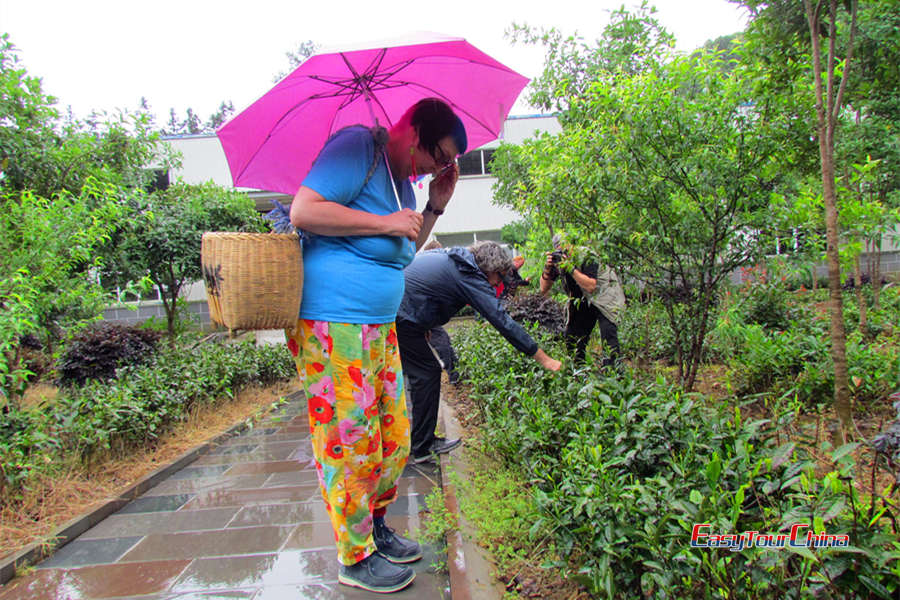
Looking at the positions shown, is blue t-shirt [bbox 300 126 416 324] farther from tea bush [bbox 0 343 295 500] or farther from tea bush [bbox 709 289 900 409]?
tea bush [bbox 0 343 295 500]

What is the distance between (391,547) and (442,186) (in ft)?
5.56

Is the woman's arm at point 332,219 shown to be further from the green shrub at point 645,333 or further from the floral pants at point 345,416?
the green shrub at point 645,333

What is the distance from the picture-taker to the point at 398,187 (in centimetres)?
224

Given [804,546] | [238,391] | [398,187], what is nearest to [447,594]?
[804,546]

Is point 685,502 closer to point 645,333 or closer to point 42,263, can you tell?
point 645,333

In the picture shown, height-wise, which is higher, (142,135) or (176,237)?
(142,135)

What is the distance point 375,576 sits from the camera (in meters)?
2.07

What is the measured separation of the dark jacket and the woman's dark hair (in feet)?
3.90

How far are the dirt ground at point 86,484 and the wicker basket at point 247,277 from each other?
203 centimetres

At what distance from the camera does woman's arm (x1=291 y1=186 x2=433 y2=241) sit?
185 cm

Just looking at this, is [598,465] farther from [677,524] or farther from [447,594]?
[447,594]

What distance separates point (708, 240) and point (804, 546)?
188cm

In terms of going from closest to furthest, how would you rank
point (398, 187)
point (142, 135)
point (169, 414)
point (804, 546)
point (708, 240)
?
point (804, 546), point (398, 187), point (708, 240), point (169, 414), point (142, 135)

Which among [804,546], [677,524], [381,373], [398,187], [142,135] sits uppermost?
[142,135]
